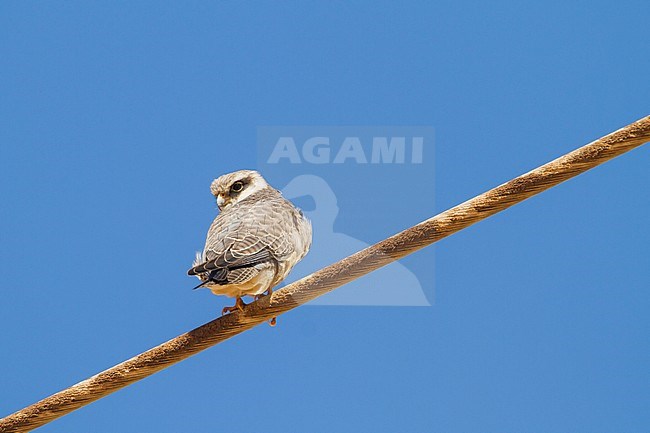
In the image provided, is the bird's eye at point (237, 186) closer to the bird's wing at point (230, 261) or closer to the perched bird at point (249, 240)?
the perched bird at point (249, 240)

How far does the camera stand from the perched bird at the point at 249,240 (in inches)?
104

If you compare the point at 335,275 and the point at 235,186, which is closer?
the point at 335,275

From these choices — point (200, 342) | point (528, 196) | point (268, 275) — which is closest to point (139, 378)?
point (200, 342)

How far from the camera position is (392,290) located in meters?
3.10

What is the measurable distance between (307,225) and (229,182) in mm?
347

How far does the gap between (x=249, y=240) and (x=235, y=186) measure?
0.57 meters

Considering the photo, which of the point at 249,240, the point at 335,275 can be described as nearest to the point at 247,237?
the point at 249,240

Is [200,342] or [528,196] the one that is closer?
[528,196]

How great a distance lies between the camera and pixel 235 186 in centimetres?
334

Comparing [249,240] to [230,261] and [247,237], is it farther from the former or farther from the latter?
[230,261]

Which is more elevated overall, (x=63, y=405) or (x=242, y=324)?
(x=242, y=324)

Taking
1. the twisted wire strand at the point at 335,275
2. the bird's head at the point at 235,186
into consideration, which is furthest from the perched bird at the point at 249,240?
the twisted wire strand at the point at 335,275

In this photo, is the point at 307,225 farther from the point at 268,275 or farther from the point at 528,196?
the point at 528,196

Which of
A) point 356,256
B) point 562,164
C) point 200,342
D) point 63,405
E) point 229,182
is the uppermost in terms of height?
point 229,182
